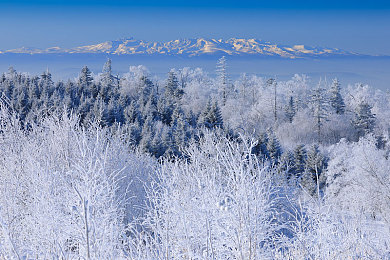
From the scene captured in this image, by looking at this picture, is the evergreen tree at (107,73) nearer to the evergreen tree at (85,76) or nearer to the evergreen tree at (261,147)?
the evergreen tree at (85,76)

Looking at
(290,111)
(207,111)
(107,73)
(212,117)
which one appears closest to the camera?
(212,117)

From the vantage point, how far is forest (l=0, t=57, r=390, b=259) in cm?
539

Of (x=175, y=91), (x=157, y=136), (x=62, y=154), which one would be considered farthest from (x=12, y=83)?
(x=62, y=154)

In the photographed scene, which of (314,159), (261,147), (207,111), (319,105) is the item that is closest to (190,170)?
(261,147)

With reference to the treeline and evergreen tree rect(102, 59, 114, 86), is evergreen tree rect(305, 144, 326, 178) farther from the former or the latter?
evergreen tree rect(102, 59, 114, 86)

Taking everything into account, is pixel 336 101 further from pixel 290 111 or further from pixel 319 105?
pixel 319 105

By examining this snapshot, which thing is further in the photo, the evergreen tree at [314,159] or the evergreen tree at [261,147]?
the evergreen tree at [261,147]

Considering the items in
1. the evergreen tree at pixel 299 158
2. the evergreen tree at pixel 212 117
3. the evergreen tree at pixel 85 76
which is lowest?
the evergreen tree at pixel 299 158

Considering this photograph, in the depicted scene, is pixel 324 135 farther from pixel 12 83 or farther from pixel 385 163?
pixel 12 83

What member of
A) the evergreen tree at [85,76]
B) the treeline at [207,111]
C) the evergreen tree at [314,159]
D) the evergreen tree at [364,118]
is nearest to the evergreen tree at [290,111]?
the treeline at [207,111]

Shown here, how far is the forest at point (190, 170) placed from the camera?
539 centimetres

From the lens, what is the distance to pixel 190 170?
11.2 meters

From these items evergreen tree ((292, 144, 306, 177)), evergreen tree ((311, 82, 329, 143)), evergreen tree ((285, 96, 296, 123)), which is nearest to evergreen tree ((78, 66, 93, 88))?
Answer: evergreen tree ((285, 96, 296, 123))

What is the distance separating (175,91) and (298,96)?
2246 cm
